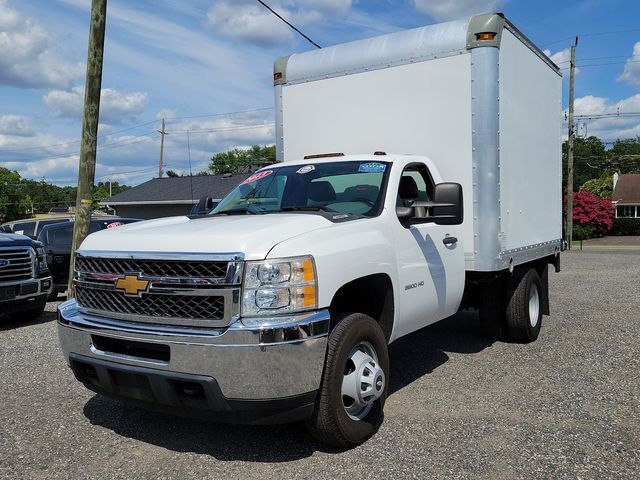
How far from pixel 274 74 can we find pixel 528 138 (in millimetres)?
3004

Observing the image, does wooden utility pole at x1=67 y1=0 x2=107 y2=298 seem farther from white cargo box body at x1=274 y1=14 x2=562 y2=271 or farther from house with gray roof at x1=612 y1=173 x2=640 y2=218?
house with gray roof at x1=612 y1=173 x2=640 y2=218

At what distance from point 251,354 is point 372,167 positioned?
2.25 metres

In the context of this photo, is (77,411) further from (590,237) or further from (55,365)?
(590,237)

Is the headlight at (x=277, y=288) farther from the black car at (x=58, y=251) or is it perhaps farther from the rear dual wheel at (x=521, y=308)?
the black car at (x=58, y=251)

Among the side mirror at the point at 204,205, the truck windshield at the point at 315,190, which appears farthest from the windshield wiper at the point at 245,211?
the side mirror at the point at 204,205

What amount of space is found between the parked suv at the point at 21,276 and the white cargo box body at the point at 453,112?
4265 millimetres

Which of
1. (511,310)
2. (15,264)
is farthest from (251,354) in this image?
(15,264)

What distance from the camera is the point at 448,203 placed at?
461 centimetres

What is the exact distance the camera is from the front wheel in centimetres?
370

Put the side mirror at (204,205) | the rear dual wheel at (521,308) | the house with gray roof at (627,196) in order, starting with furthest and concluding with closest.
→ the house with gray roof at (627,196), the rear dual wheel at (521,308), the side mirror at (204,205)

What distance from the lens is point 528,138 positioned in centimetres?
680

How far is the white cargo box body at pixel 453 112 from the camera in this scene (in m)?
5.68

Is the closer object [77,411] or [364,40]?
[77,411]

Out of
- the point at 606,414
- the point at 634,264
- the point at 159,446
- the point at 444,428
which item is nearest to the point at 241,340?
the point at 159,446
